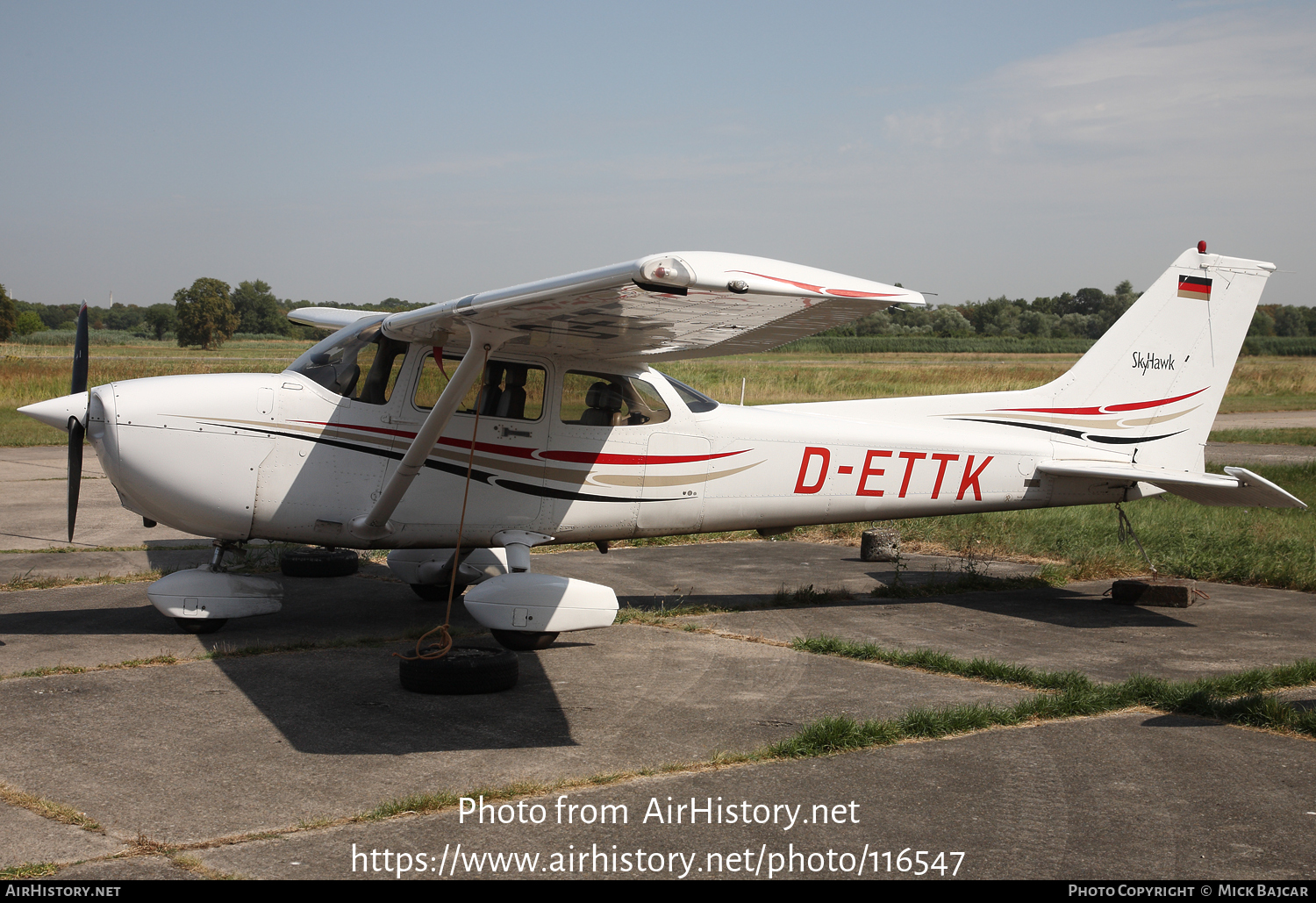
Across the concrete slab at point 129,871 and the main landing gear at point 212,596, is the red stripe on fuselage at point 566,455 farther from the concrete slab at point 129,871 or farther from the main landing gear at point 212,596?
the concrete slab at point 129,871

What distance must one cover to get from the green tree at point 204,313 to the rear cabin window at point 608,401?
3042 inches

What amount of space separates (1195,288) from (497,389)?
667 centimetres

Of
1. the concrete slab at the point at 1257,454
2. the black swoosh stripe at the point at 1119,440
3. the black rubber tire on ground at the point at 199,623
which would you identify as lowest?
the black rubber tire on ground at the point at 199,623

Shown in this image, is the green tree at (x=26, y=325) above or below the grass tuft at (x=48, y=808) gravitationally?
→ above

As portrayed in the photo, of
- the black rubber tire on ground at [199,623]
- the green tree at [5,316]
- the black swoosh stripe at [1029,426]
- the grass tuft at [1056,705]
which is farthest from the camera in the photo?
the green tree at [5,316]

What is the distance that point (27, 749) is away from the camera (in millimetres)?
4910

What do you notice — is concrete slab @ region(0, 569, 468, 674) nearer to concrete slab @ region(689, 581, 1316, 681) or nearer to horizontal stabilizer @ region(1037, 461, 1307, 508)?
concrete slab @ region(689, 581, 1316, 681)

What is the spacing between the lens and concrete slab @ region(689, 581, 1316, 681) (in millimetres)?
7082

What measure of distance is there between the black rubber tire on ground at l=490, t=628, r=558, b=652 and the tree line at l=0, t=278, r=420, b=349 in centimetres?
419

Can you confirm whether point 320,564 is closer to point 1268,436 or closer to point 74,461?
point 74,461

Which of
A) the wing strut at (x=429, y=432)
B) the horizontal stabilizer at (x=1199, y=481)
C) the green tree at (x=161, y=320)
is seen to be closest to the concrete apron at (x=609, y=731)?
the wing strut at (x=429, y=432)

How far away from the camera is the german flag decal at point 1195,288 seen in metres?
9.35
